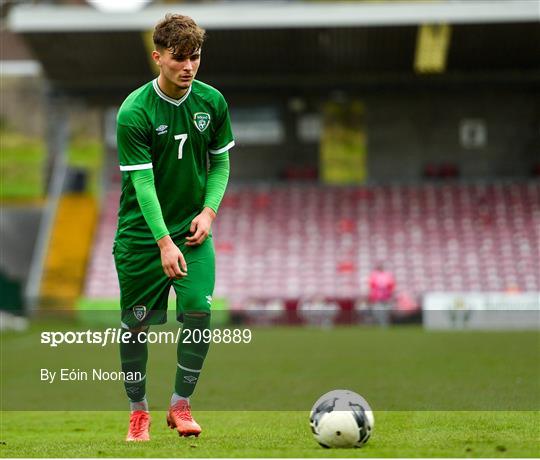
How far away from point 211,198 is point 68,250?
26357 millimetres

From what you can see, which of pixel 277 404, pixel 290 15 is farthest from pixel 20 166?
pixel 277 404

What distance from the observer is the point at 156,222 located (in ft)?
20.0

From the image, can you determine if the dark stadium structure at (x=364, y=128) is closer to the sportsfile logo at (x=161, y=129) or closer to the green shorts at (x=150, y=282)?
the green shorts at (x=150, y=282)

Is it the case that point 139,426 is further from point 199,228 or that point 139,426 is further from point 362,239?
point 362,239

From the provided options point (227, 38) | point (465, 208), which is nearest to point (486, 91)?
point (465, 208)

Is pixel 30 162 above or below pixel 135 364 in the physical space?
below

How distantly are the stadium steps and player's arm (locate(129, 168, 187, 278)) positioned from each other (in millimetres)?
24394

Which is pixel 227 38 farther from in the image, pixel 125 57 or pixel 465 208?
pixel 465 208

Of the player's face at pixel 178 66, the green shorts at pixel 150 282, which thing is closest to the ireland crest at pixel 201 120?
the player's face at pixel 178 66

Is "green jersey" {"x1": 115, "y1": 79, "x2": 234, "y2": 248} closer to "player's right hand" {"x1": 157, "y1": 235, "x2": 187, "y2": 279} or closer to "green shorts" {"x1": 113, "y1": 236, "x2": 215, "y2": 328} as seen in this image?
"green shorts" {"x1": 113, "y1": 236, "x2": 215, "y2": 328}

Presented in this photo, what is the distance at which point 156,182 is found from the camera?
6.36 meters

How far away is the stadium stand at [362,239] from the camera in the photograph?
99.4ft

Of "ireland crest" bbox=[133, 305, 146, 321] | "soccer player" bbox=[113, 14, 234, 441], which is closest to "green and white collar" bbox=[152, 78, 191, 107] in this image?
"soccer player" bbox=[113, 14, 234, 441]

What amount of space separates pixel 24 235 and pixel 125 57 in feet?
23.4
